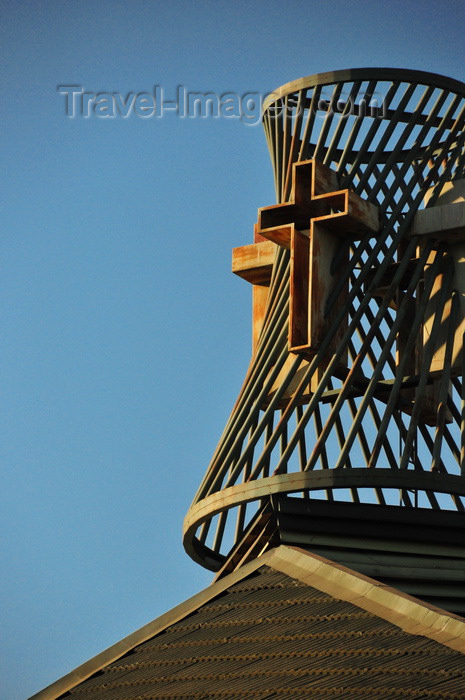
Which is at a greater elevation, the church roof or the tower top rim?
the tower top rim

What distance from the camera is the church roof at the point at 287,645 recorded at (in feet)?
30.0

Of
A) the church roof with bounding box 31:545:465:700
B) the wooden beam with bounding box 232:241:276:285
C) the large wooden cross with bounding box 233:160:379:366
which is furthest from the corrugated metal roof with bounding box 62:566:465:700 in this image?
the wooden beam with bounding box 232:241:276:285

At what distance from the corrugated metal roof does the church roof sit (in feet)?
0.04

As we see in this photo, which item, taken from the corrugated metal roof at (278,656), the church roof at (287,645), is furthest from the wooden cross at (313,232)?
the corrugated metal roof at (278,656)

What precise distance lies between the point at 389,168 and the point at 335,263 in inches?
59.7

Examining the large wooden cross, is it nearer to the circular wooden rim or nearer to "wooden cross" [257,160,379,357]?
"wooden cross" [257,160,379,357]

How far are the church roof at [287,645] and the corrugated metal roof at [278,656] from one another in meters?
0.01

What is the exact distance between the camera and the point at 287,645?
10.3 meters

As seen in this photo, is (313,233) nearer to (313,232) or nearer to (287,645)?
(313,232)

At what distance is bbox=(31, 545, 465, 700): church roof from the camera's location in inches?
360

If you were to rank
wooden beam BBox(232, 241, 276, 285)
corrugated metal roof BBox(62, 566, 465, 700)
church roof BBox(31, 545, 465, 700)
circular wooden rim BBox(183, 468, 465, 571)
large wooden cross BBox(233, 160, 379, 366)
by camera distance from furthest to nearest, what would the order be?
1. wooden beam BBox(232, 241, 276, 285)
2. large wooden cross BBox(233, 160, 379, 366)
3. circular wooden rim BBox(183, 468, 465, 571)
4. church roof BBox(31, 545, 465, 700)
5. corrugated metal roof BBox(62, 566, 465, 700)

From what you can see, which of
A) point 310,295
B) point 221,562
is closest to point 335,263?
point 310,295

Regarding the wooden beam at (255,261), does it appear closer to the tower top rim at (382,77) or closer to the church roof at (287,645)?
the tower top rim at (382,77)

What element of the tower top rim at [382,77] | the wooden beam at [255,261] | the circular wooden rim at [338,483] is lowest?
the circular wooden rim at [338,483]
